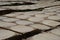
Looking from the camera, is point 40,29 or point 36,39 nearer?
point 36,39

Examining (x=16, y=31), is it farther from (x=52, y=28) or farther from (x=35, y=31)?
(x=52, y=28)

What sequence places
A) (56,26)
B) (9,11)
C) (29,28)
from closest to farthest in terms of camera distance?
(29,28) < (56,26) < (9,11)

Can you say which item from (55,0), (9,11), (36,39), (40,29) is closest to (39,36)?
(36,39)

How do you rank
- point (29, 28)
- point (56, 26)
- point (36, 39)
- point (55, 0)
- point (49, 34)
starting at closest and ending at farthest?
point (36, 39)
point (49, 34)
point (29, 28)
point (56, 26)
point (55, 0)

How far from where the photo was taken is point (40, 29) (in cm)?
182

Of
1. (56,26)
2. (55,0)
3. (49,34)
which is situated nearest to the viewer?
(49,34)

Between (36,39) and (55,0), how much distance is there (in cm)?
390

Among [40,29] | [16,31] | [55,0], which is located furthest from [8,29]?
[55,0]

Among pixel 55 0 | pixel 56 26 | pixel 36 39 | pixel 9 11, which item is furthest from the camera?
pixel 55 0

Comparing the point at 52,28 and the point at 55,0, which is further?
the point at 55,0

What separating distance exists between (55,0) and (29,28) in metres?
3.60

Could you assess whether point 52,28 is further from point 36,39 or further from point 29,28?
point 36,39

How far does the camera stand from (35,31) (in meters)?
1.74

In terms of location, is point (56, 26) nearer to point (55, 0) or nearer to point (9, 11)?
point (9, 11)
